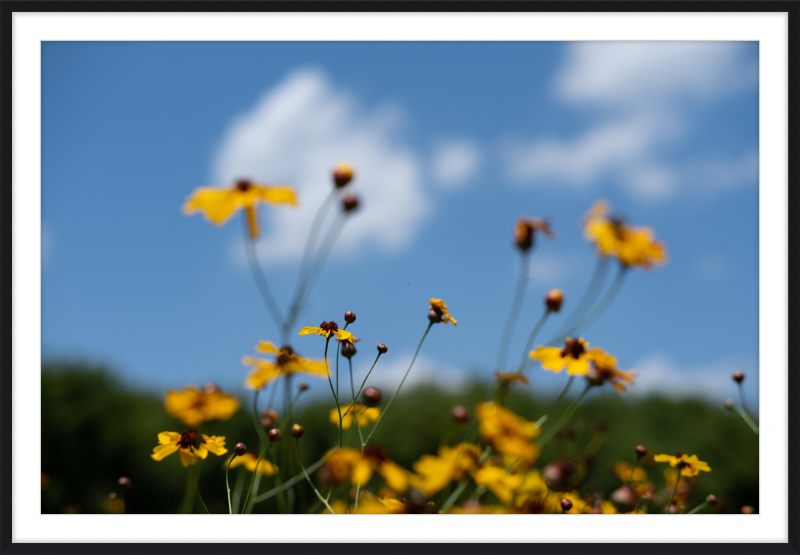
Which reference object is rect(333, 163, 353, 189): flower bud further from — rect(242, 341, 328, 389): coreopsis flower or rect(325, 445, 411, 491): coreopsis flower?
rect(325, 445, 411, 491): coreopsis flower

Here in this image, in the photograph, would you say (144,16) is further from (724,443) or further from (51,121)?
(724,443)

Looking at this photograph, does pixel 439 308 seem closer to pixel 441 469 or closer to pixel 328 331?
pixel 328 331

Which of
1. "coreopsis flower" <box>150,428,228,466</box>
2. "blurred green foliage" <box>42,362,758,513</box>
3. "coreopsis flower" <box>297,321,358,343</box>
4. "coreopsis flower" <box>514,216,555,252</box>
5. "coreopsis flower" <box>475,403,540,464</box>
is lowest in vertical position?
"blurred green foliage" <box>42,362,758,513</box>

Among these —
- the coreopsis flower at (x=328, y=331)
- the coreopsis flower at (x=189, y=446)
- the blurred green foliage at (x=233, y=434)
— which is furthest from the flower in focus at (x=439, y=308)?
the blurred green foliage at (x=233, y=434)

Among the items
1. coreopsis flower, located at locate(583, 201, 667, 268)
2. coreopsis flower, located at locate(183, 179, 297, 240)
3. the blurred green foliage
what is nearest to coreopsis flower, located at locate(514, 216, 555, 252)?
coreopsis flower, located at locate(583, 201, 667, 268)

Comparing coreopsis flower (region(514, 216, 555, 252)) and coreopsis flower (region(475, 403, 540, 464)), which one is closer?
coreopsis flower (region(475, 403, 540, 464))

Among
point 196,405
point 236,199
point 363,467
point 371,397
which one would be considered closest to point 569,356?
point 371,397
